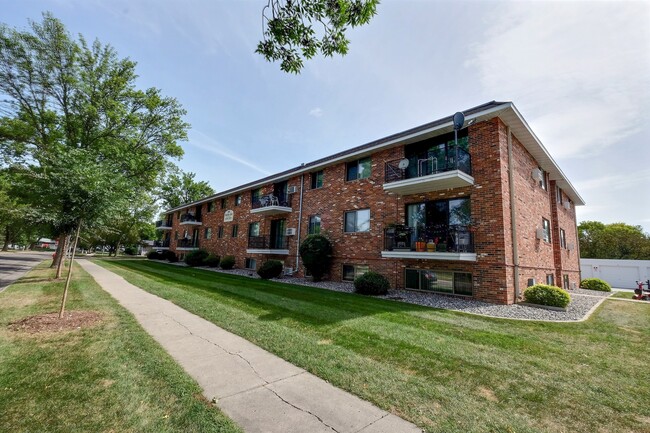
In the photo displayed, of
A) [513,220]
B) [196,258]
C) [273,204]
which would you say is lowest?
[196,258]

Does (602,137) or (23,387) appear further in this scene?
(602,137)

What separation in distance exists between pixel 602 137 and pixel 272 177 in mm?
18513

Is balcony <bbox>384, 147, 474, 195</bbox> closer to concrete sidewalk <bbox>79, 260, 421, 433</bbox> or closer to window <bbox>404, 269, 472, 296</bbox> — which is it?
window <bbox>404, 269, 472, 296</bbox>

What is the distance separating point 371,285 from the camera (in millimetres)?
11023

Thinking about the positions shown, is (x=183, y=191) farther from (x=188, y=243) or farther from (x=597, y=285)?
(x=597, y=285)

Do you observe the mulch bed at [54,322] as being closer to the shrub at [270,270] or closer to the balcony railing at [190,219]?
the shrub at [270,270]

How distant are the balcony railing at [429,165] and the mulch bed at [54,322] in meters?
10.9

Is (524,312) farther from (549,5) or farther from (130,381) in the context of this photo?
(130,381)

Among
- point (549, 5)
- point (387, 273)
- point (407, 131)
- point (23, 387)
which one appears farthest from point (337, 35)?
point (387, 273)

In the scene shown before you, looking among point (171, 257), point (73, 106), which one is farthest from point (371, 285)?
point (171, 257)

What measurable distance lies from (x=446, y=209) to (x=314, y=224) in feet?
25.7

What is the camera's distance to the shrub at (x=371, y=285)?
11023 mm

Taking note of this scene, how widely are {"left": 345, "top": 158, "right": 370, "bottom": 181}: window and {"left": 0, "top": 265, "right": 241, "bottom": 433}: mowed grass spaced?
11.6m

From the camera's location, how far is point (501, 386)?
145 inches
